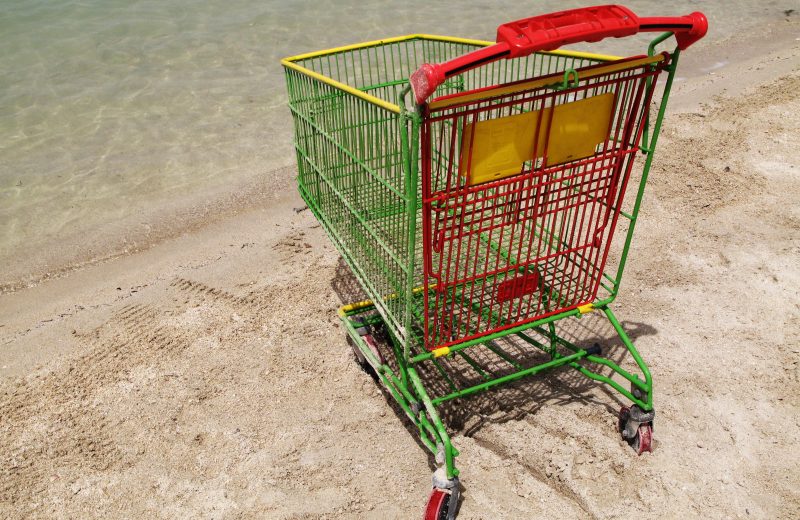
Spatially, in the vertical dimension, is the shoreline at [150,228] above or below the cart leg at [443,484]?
below

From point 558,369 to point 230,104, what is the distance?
6064 millimetres

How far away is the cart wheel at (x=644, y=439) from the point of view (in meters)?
2.92

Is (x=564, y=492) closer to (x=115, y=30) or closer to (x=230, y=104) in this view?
(x=230, y=104)

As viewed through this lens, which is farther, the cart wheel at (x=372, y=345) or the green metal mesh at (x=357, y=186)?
the cart wheel at (x=372, y=345)

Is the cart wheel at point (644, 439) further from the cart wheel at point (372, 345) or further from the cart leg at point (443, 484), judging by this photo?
the cart wheel at point (372, 345)

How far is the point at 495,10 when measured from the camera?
11469mm

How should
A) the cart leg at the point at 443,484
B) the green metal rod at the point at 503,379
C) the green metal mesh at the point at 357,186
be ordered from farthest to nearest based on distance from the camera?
the green metal rod at the point at 503,379, the green metal mesh at the point at 357,186, the cart leg at the point at 443,484

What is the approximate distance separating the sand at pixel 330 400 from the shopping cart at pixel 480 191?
8.8 inches

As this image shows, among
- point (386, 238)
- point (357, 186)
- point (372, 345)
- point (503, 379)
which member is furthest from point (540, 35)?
point (372, 345)

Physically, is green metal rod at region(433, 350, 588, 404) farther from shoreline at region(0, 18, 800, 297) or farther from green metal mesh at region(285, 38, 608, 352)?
shoreline at region(0, 18, 800, 297)

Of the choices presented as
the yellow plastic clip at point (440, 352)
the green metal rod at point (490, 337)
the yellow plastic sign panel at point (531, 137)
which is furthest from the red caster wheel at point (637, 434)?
the yellow plastic sign panel at point (531, 137)

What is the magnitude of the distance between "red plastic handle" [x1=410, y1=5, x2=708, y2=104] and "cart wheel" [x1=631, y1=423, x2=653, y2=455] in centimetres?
190

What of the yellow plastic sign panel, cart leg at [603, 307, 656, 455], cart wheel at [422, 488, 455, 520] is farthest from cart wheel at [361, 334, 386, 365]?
the yellow plastic sign panel

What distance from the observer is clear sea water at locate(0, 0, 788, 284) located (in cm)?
605
